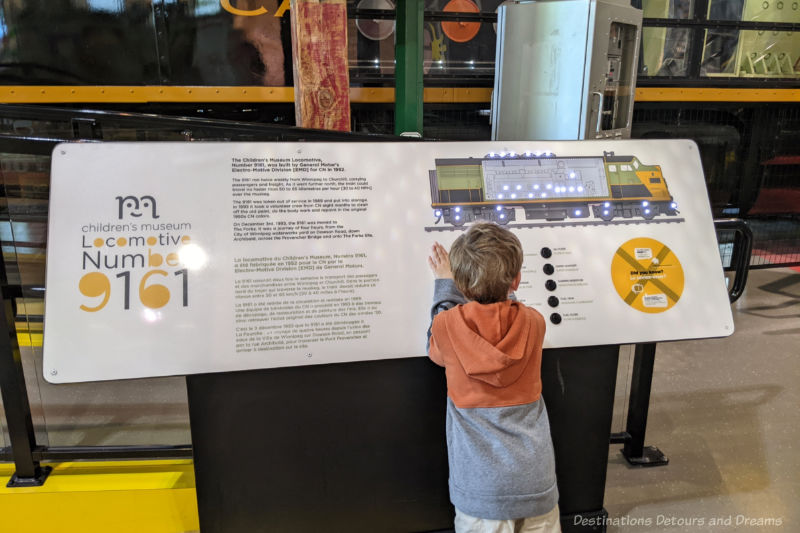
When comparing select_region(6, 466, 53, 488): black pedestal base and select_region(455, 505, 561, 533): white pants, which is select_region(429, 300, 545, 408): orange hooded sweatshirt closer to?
select_region(455, 505, 561, 533): white pants

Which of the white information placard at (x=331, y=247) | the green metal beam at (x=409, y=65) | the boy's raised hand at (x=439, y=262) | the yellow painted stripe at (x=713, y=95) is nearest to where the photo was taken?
the white information placard at (x=331, y=247)

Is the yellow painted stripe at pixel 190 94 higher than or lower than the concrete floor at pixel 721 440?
higher

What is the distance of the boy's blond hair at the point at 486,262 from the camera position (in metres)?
1.32

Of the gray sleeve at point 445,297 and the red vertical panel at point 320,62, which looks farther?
the red vertical panel at point 320,62

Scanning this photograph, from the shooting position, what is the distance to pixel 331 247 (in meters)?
1.50

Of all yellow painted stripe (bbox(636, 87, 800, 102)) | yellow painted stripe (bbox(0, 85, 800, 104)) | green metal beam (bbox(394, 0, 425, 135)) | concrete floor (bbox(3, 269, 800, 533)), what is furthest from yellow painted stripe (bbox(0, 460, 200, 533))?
yellow painted stripe (bbox(636, 87, 800, 102))

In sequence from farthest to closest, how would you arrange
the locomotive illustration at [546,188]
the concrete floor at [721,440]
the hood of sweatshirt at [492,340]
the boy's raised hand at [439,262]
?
the concrete floor at [721,440] → the locomotive illustration at [546,188] → the boy's raised hand at [439,262] → the hood of sweatshirt at [492,340]

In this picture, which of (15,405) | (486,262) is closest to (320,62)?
(486,262)

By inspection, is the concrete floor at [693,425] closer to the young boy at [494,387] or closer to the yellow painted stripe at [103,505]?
the yellow painted stripe at [103,505]

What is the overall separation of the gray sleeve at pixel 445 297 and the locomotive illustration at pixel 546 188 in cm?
19

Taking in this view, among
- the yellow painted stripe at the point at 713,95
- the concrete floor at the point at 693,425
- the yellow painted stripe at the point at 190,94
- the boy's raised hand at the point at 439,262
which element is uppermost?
the yellow painted stripe at the point at 713,95

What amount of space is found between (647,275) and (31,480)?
2091mm

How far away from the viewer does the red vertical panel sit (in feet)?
7.34

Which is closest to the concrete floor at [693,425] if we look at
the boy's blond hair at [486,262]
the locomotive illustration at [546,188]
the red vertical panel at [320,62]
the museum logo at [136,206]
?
the locomotive illustration at [546,188]
